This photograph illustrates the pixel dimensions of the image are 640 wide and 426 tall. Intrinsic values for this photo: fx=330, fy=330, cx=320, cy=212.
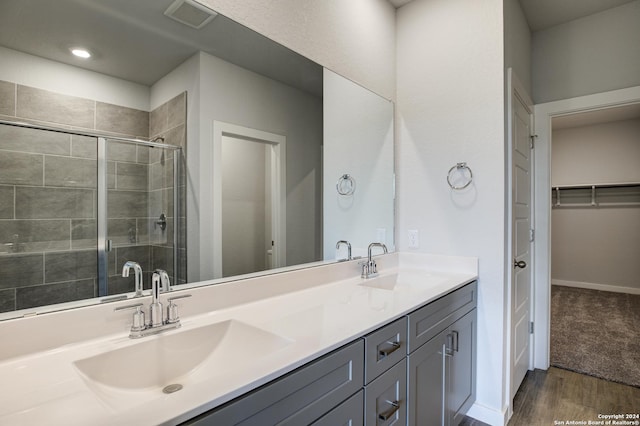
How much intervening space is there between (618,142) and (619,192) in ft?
2.36

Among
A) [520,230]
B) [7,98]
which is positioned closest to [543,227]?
[520,230]

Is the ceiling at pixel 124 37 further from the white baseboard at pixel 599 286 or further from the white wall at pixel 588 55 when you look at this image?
the white baseboard at pixel 599 286

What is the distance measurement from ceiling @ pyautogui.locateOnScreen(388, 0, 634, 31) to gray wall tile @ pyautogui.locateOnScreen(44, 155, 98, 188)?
2.22 meters

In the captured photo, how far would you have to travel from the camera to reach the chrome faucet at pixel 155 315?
98 cm

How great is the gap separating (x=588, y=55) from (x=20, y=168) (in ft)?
11.4

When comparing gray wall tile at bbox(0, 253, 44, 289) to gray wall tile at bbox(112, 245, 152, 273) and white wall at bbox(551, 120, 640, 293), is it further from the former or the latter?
white wall at bbox(551, 120, 640, 293)

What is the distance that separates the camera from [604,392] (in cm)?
222

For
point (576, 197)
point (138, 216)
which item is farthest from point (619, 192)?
point (138, 216)

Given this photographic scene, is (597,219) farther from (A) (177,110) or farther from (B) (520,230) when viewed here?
(A) (177,110)

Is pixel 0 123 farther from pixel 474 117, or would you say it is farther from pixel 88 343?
pixel 474 117

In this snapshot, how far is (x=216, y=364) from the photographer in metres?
1.03

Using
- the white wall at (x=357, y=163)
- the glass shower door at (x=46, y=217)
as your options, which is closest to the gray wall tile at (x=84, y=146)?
the glass shower door at (x=46, y=217)

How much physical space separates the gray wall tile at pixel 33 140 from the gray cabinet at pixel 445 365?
4.36ft

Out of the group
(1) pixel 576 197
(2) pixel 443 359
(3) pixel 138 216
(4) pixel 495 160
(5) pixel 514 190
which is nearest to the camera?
(3) pixel 138 216
